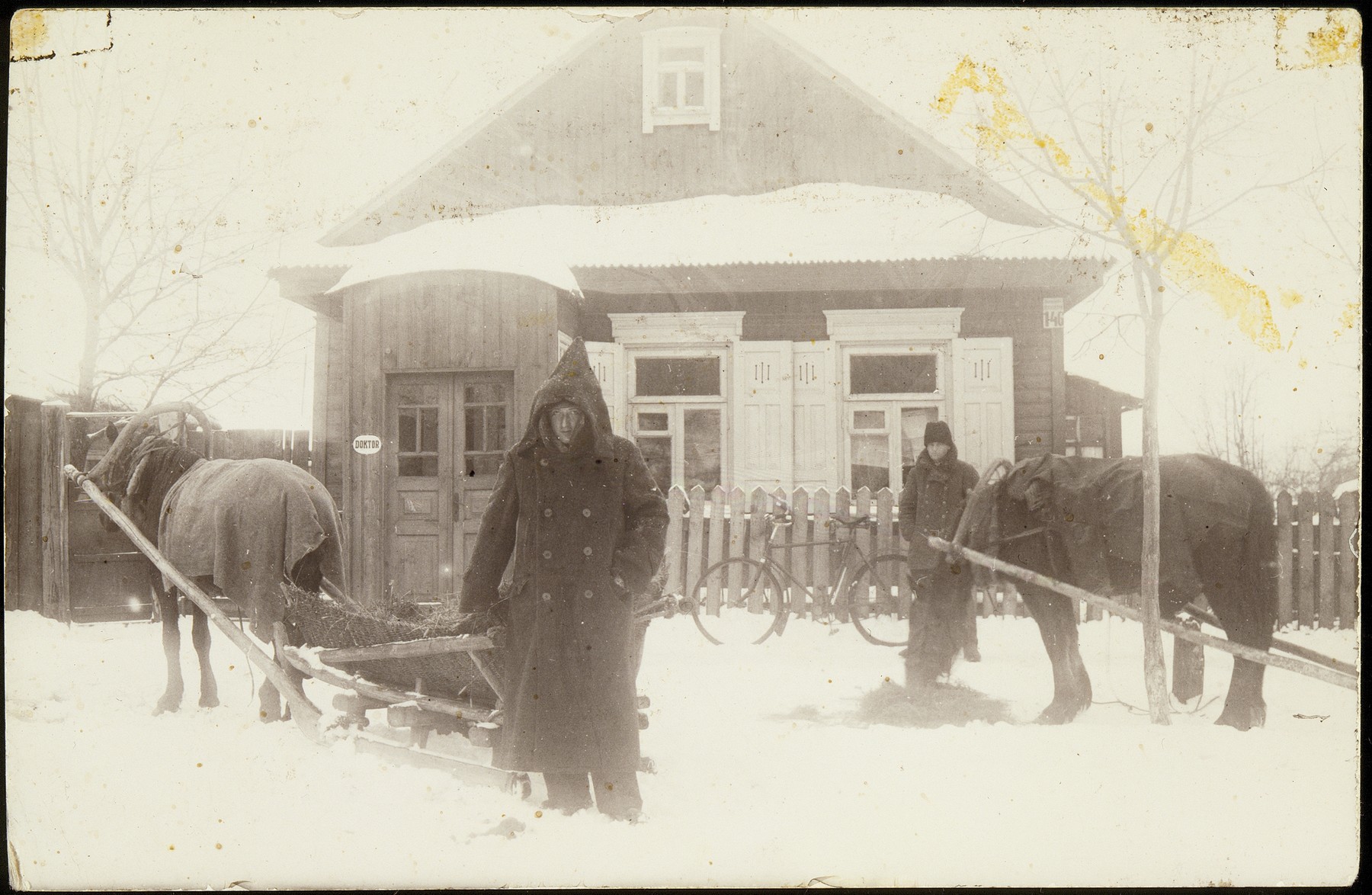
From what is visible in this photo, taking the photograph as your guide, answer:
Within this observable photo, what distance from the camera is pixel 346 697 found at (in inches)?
124

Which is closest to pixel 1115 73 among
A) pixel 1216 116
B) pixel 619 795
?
pixel 1216 116

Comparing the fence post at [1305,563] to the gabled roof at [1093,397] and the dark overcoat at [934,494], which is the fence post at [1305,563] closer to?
the gabled roof at [1093,397]

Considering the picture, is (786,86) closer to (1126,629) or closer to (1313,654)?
(1126,629)

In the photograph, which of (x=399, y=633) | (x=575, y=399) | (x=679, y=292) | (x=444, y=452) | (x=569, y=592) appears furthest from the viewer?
(x=679, y=292)

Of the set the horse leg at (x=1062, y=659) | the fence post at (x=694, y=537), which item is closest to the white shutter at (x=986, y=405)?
the horse leg at (x=1062, y=659)

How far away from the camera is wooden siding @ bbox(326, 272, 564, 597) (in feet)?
10.2

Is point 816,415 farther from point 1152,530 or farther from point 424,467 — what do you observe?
point 424,467

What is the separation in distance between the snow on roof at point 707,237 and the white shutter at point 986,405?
17.2 inches

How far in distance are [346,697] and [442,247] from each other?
197 cm

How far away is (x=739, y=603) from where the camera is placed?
3260 millimetres

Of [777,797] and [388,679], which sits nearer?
[777,797]

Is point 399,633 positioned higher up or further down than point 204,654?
higher up

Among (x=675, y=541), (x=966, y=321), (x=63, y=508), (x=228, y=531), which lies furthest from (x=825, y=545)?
(x=63, y=508)

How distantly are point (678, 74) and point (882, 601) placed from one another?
2.48 metres
